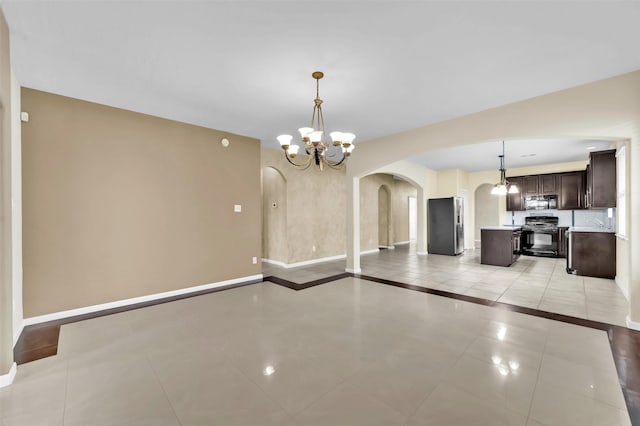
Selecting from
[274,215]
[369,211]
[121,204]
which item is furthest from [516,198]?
[121,204]

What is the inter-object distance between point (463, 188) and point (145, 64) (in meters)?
9.55

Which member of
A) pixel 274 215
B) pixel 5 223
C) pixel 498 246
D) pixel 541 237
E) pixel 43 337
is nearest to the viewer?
pixel 5 223

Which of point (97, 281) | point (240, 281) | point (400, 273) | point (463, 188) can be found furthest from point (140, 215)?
point (463, 188)

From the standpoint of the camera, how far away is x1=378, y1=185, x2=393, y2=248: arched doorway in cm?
989

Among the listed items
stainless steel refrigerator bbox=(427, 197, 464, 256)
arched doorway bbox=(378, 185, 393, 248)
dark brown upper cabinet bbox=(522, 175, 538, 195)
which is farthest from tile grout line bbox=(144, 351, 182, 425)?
dark brown upper cabinet bbox=(522, 175, 538, 195)

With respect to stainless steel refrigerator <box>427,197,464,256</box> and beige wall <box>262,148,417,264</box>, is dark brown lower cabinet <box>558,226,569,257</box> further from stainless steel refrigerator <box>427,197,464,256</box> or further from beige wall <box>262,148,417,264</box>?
beige wall <box>262,148,417,264</box>

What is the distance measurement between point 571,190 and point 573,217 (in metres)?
0.94

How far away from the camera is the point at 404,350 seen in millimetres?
2551

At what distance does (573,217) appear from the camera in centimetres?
812

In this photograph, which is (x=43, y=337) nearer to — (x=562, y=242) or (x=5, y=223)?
(x=5, y=223)

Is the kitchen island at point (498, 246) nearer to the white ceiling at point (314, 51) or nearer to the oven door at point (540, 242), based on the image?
the oven door at point (540, 242)

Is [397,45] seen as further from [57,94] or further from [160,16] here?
[57,94]

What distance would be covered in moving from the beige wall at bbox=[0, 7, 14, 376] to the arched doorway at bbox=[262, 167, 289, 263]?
452cm

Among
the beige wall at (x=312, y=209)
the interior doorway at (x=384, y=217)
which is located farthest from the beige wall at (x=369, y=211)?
the beige wall at (x=312, y=209)
